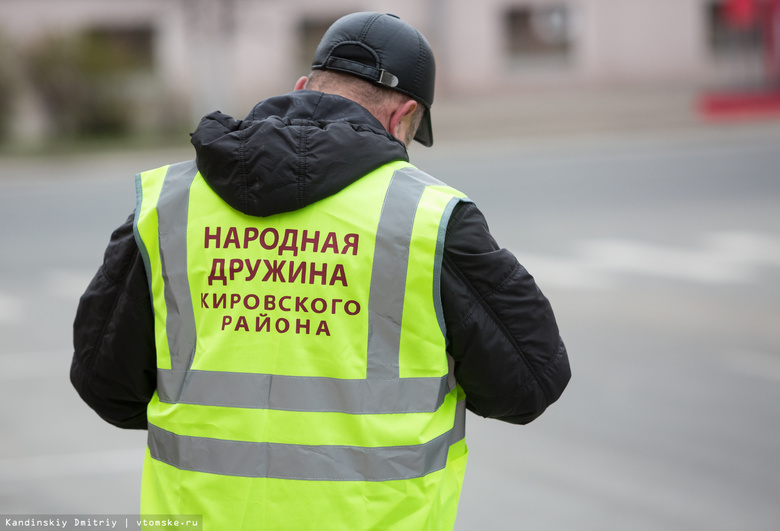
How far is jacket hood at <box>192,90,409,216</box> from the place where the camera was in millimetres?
1995

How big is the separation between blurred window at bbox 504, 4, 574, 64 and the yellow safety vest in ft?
107

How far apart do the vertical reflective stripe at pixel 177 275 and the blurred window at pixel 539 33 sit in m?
32.4

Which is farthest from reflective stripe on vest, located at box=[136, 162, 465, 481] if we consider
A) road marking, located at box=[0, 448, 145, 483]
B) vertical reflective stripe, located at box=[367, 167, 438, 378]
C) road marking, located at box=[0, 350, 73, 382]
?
road marking, located at box=[0, 350, 73, 382]

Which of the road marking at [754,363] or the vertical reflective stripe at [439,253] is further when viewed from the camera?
the road marking at [754,363]

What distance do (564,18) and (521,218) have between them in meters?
22.8

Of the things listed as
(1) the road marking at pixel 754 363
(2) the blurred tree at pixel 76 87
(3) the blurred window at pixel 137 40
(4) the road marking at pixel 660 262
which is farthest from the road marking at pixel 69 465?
(3) the blurred window at pixel 137 40

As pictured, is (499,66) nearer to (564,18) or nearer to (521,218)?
(564,18)

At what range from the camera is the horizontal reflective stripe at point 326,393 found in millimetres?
2012

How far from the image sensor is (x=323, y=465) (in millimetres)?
2010

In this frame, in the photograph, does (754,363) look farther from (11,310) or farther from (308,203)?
(11,310)

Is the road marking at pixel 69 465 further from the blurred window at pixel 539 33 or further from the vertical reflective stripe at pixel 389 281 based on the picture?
the blurred window at pixel 539 33

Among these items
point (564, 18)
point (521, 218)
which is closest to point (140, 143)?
point (521, 218)

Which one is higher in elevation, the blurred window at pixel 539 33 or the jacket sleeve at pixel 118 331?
the jacket sleeve at pixel 118 331

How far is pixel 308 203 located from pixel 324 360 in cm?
32
